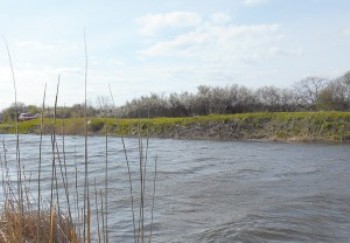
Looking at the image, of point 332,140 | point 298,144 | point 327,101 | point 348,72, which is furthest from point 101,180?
point 348,72

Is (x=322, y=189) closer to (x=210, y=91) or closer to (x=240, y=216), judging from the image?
(x=240, y=216)

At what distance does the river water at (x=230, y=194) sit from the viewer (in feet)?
30.0

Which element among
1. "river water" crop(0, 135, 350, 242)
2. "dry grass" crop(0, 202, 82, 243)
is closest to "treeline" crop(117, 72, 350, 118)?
"river water" crop(0, 135, 350, 242)

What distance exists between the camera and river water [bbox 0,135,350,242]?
9.15 m

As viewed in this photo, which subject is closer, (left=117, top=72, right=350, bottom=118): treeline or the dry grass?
the dry grass

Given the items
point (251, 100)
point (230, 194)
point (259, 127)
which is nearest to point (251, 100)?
point (251, 100)

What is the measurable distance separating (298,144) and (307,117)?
487 centimetres

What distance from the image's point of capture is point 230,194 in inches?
519

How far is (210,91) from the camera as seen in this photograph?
50.1 meters

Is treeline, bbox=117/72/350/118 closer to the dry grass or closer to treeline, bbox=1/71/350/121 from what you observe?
treeline, bbox=1/71/350/121

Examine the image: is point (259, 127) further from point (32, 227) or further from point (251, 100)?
point (32, 227)

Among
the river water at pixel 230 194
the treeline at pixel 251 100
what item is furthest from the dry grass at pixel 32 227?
the treeline at pixel 251 100

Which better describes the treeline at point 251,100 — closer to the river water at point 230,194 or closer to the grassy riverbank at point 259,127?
the grassy riverbank at point 259,127

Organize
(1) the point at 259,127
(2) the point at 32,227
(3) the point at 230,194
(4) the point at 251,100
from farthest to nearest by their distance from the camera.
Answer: (4) the point at 251,100
(1) the point at 259,127
(3) the point at 230,194
(2) the point at 32,227
